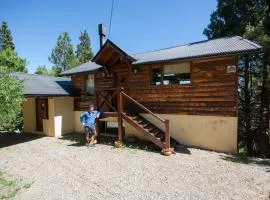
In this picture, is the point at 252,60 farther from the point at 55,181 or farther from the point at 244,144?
the point at 55,181

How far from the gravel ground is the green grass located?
0.64ft

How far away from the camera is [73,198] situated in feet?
18.3

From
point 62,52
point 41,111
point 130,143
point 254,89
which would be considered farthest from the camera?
point 62,52

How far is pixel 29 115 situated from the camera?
15.7 metres

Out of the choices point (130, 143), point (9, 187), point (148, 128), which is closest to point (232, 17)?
point (148, 128)

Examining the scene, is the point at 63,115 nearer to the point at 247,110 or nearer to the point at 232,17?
the point at 247,110

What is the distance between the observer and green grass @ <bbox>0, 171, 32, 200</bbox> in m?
5.85

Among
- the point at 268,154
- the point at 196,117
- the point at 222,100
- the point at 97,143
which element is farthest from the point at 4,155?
the point at 268,154

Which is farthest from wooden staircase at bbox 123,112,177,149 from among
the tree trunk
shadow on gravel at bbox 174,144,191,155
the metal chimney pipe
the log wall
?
the metal chimney pipe

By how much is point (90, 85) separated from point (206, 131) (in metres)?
8.01

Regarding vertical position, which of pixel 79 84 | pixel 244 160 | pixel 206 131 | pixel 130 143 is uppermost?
pixel 79 84

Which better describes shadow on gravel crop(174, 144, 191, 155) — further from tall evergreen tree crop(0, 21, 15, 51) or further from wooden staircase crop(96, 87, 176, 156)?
tall evergreen tree crop(0, 21, 15, 51)

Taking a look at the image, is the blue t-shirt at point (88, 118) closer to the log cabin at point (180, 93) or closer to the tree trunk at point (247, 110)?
the log cabin at point (180, 93)

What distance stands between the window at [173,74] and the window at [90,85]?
4.69 m
